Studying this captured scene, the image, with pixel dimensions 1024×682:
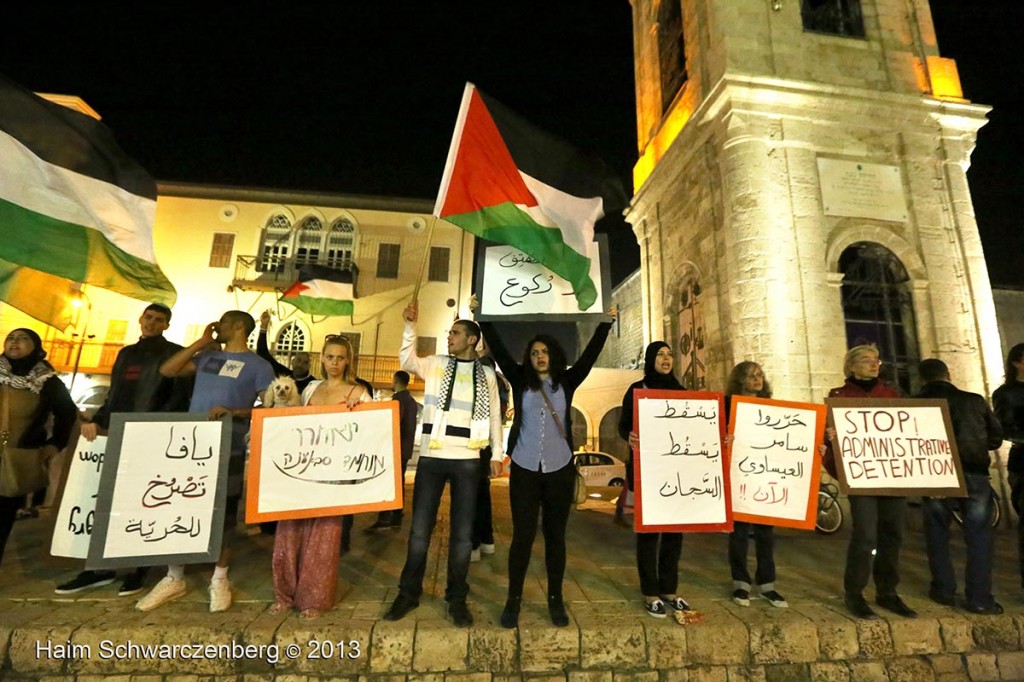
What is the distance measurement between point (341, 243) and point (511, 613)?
21023mm

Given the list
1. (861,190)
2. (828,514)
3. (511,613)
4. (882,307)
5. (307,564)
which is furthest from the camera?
(861,190)

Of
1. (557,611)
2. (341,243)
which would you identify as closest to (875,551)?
(557,611)

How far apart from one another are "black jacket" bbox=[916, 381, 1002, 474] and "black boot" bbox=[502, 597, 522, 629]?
3.77 metres

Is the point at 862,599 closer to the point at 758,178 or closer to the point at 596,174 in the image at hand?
the point at 596,174

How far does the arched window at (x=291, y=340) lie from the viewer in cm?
2025

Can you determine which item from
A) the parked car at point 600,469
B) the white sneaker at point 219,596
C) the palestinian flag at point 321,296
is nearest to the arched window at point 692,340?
the parked car at point 600,469

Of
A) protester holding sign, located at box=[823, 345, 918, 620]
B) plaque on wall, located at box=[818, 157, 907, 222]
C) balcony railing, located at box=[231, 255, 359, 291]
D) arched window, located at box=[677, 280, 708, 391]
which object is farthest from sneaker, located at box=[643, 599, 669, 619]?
balcony railing, located at box=[231, 255, 359, 291]

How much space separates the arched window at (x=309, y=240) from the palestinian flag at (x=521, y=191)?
18867mm

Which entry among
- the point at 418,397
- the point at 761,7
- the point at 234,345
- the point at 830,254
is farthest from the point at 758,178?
the point at 418,397

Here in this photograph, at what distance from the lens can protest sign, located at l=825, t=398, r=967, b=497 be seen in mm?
3703

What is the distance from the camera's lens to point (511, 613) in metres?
3.12

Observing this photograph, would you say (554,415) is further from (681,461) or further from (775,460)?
(775,460)

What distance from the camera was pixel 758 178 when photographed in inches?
326

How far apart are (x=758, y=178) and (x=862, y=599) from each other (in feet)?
22.8
